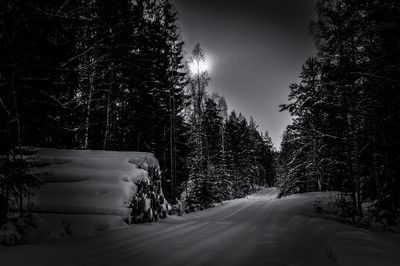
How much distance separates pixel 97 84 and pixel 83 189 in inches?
272

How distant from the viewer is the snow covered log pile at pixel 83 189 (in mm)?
6930

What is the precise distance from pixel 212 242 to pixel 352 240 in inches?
109

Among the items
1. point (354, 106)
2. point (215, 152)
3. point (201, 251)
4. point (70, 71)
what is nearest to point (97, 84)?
point (70, 71)

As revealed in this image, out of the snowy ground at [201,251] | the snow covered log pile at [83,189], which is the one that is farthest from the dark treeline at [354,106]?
the snow covered log pile at [83,189]

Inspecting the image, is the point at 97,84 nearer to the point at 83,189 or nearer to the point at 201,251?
the point at 83,189

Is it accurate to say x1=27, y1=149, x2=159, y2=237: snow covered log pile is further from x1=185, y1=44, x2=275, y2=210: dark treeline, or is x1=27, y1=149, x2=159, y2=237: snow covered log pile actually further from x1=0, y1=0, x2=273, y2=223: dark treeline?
x1=185, y1=44, x2=275, y2=210: dark treeline

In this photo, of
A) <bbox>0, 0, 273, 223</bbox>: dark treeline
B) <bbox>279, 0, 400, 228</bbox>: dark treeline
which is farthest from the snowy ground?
<bbox>279, 0, 400, 228</bbox>: dark treeline

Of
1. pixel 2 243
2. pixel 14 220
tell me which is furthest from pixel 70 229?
pixel 2 243

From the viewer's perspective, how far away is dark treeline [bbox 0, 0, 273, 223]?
222 inches

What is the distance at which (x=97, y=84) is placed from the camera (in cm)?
1352

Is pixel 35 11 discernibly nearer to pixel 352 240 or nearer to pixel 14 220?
pixel 14 220

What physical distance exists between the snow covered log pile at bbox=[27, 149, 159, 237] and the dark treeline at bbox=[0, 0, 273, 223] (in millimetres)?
794

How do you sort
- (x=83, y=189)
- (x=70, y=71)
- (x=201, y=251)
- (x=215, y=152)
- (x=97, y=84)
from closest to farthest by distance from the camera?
(x=201, y=251), (x=70, y=71), (x=83, y=189), (x=97, y=84), (x=215, y=152)

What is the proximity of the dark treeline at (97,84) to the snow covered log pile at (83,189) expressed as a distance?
0.79m
